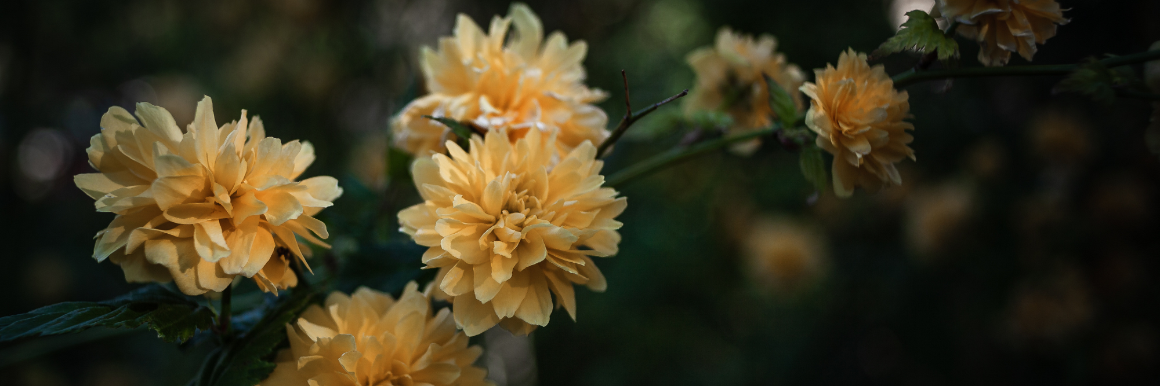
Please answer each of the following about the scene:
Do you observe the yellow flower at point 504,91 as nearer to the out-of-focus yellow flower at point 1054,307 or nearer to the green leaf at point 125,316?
the green leaf at point 125,316

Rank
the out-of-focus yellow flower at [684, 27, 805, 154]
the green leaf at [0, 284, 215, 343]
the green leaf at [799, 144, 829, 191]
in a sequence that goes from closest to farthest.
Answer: the green leaf at [0, 284, 215, 343] → the green leaf at [799, 144, 829, 191] → the out-of-focus yellow flower at [684, 27, 805, 154]

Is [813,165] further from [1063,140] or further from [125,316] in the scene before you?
[1063,140]

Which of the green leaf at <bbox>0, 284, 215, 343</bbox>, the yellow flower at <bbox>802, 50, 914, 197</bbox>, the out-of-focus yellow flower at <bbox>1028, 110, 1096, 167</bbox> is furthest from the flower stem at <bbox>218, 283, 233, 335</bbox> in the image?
the out-of-focus yellow flower at <bbox>1028, 110, 1096, 167</bbox>

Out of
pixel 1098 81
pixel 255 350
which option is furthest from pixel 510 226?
pixel 1098 81

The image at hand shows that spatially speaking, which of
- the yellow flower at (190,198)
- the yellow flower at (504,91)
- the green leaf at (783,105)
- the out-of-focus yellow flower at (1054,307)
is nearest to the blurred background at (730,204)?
the out-of-focus yellow flower at (1054,307)

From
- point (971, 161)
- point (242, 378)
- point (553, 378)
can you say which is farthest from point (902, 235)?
point (242, 378)

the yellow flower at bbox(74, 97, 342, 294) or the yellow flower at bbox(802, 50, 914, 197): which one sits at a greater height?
Answer: the yellow flower at bbox(74, 97, 342, 294)

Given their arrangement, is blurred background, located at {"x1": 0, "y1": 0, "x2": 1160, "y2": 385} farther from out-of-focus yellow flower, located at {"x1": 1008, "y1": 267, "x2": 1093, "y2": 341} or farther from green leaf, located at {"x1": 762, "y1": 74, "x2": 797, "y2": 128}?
green leaf, located at {"x1": 762, "y1": 74, "x2": 797, "y2": 128}
